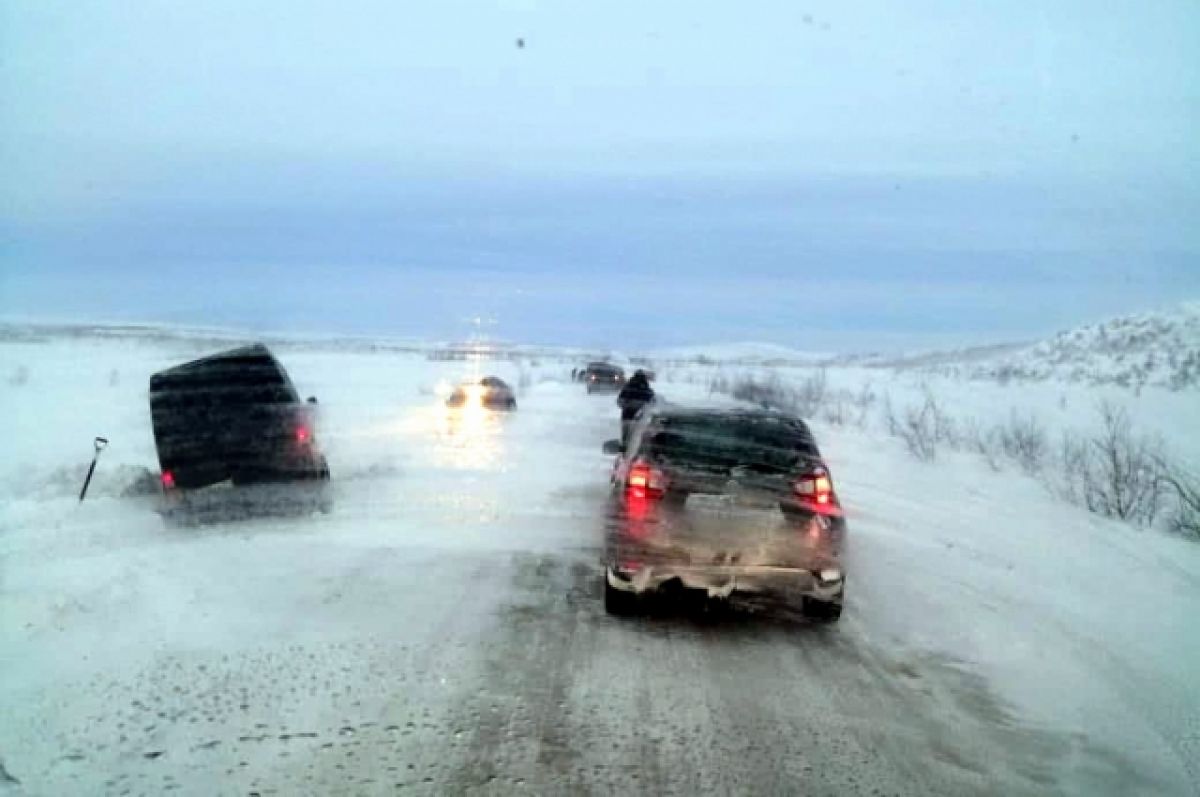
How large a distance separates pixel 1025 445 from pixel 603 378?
3790cm

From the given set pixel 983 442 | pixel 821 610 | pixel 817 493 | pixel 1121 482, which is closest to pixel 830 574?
pixel 821 610

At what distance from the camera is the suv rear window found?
8.02 meters

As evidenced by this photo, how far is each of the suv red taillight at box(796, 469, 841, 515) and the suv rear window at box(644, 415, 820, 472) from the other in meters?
0.16

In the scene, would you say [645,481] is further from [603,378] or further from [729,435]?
[603,378]

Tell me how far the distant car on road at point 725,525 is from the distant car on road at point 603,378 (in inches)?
1937

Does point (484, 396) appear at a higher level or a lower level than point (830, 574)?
lower

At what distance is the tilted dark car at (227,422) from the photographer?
13.0m

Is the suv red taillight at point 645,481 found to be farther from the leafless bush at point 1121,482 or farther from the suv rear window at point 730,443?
the leafless bush at point 1121,482

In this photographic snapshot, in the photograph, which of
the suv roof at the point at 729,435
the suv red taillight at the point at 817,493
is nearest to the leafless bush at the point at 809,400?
the suv roof at the point at 729,435

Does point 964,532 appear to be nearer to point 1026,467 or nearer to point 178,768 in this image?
point 1026,467

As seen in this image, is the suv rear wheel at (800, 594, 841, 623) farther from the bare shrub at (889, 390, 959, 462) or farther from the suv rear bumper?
the bare shrub at (889, 390, 959, 462)

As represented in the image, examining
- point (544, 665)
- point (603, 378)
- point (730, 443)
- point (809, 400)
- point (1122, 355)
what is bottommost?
point (603, 378)

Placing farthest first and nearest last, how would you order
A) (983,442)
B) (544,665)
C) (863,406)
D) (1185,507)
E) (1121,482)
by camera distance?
(863,406) → (983,442) → (1121,482) → (1185,507) → (544,665)

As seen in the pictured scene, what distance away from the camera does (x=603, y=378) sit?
5916 centimetres
